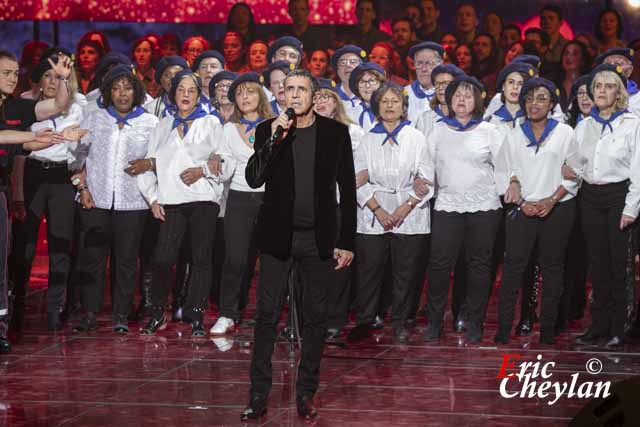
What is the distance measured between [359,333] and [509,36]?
15.8ft

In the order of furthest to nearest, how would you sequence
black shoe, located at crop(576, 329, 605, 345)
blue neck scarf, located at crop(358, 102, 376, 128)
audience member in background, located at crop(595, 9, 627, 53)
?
audience member in background, located at crop(595, 9, 627, 53) < blue neck scarf, located at crop(358, 102, 376, 128) < black shoe, located at crop(576, 329, 605, 345)

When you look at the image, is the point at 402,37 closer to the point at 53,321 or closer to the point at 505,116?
the point at 505,116

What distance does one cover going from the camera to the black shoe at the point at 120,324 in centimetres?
847

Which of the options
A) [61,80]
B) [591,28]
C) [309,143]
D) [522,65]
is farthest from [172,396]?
[591,28]

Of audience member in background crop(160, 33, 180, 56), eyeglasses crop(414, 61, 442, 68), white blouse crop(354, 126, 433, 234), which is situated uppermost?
audience member in background crop(160, 33, 180, 56)

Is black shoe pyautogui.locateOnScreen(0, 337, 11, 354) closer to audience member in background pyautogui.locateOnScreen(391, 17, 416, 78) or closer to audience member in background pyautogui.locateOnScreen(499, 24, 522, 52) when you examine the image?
audience member in background pyautogui.locateOnScreen(391, 17, 416, 78)


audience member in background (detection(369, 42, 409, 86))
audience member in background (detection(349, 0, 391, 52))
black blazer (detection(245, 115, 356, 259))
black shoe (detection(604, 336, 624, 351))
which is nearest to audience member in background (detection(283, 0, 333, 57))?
audience member in background (detection(349, 0, 391, 52))

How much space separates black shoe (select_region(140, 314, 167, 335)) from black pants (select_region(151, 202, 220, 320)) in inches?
1.2

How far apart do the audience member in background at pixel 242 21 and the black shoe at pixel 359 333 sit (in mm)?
4824

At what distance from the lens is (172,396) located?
21.3 ft

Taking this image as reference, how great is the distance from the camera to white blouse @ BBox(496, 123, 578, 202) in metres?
7.98

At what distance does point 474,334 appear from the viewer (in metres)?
8.09

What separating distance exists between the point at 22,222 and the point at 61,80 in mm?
1022

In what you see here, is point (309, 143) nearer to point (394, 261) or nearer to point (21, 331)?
point (394, 261)
